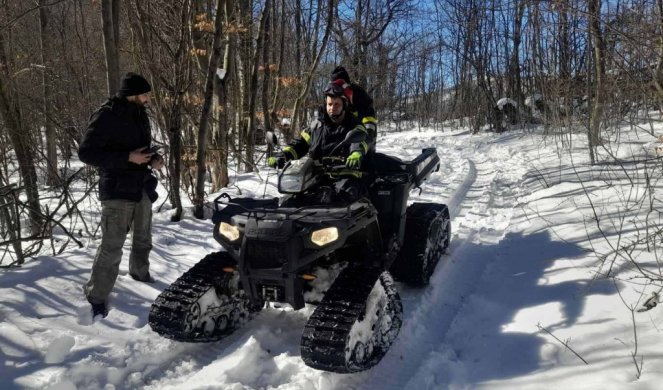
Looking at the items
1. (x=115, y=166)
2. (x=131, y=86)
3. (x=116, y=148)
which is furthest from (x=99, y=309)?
(x=131, y=86)

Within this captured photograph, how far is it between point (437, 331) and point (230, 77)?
8576 millimetres

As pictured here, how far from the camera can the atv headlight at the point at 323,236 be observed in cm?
294

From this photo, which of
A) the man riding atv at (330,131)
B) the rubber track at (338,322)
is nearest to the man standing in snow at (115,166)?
the man riding atv at (330,131)

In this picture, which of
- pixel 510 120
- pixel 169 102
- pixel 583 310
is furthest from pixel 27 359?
pixel 510 120

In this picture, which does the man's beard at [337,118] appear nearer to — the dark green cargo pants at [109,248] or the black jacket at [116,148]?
the black jacket at [116,148]

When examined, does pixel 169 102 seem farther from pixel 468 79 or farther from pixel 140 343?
pixel 468 79

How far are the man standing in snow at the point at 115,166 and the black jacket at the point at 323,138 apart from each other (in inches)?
50.4

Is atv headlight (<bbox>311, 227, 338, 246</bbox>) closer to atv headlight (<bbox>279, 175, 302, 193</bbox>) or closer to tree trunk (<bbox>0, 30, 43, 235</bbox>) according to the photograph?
atv headlight (<bbox>279, 175, 302, 193</bbox>)

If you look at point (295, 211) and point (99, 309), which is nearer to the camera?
point (295, 211)

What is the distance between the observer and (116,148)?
364cm

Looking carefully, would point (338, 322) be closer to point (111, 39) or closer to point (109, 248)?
point (109, 248)

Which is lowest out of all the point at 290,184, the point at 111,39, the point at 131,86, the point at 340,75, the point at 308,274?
the point at 308,274

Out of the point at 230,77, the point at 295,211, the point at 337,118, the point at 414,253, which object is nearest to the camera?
the point at 295,211

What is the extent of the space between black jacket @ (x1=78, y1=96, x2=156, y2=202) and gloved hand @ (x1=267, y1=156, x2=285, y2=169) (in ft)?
3.35
